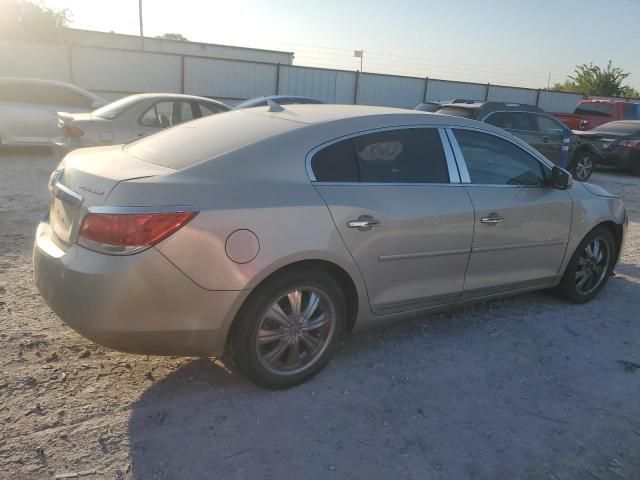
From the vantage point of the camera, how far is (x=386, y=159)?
3.46 meters

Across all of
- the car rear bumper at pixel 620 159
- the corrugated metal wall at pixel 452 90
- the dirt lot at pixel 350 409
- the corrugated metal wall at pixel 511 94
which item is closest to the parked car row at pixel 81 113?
the dirt lot at pixel 350 409

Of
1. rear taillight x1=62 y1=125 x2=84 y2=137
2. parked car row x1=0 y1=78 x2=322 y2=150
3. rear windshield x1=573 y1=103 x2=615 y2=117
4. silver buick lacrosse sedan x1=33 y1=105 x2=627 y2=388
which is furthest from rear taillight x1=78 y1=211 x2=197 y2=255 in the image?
rear windshield x1=573 y1=103 x2=615 y2=117

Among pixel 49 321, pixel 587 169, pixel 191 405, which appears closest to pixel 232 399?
pixel 191 405

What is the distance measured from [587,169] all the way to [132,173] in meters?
12.6

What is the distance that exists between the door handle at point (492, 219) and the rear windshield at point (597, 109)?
16132 mm

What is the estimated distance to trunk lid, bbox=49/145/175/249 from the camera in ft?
9.13

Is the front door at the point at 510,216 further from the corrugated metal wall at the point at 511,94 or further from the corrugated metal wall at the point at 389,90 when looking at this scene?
the corrugated metal wall at the point at 511,94

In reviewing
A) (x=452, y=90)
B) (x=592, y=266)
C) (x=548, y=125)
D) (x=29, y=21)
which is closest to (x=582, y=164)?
(x=548, y=125)

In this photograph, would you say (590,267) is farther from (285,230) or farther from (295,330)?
(285,230)

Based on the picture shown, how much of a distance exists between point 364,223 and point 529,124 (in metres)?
9.69

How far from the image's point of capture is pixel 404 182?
348cm

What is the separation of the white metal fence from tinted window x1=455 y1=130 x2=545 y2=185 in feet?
59.5

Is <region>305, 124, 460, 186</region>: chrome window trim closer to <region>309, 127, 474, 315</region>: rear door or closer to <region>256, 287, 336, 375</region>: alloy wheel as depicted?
<region>309, 127, 474, 315</region>: rear door

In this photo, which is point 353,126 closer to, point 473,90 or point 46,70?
point 46,70
